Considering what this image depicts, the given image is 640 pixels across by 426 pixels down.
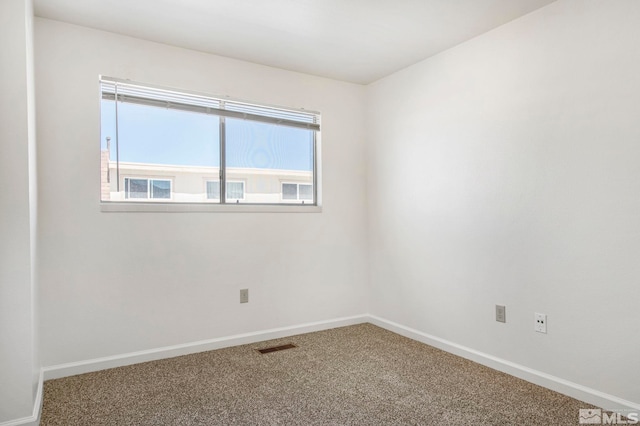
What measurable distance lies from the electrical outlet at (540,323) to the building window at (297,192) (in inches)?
80.2

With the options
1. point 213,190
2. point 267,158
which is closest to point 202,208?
point 213,190

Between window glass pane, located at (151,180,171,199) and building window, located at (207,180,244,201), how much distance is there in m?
0.30

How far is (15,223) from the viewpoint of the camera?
5.88 feet

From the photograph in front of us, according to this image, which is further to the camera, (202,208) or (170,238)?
(202,208)

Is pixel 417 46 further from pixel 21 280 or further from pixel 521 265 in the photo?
pixel 21 280

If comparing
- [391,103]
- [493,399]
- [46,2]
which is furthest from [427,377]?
[46,2]

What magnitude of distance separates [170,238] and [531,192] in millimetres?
2454

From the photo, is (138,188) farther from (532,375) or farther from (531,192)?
(532,375)

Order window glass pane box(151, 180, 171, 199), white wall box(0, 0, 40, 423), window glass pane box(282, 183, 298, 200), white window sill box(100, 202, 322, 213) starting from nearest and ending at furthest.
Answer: white wall box(0, 0, 40, 423) < white window sill box(100, 202, 322, 213) < window glass pane box(151, 180, 171, 199) < window glass pane box(282, 183, 298, 200)

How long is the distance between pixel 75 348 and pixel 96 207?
→ 0.92m

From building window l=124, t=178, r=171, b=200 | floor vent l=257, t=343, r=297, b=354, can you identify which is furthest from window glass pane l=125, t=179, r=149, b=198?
floor vent l=257, t=343, r=297, b=354

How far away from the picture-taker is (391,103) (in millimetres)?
3490

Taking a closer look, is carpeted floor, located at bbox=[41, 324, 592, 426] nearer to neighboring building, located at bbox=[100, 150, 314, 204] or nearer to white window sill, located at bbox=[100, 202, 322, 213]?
white window sill, located at bbox=[100, 202, 322, 213]

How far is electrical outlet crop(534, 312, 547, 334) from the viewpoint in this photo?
2326 millimetres
